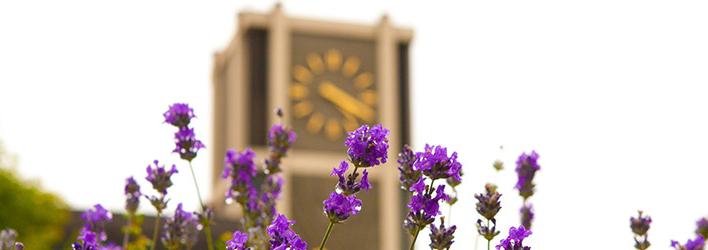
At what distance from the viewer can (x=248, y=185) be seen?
287cm

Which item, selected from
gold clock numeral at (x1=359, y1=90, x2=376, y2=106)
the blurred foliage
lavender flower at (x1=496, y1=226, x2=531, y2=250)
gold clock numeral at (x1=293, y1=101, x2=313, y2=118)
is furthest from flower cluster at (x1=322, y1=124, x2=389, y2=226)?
gold clock numeral at (x1=359, y1=90, x2=376, y2=106)

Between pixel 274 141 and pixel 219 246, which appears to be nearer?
pixel 219 246

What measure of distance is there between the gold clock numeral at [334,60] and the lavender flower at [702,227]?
85.3 feet

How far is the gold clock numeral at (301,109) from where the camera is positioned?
27.6 metres

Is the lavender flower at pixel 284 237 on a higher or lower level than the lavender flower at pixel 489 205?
lower

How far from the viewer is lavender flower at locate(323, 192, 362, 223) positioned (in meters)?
1.92

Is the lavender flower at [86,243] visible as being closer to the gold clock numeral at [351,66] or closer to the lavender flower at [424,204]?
the lavender flower at [424,204]

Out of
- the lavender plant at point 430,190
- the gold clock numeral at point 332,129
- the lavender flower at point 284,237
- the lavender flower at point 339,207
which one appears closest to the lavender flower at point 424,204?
the lavender plant at point 430,190

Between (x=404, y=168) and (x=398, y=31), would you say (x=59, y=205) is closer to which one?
(x=398, y=31)

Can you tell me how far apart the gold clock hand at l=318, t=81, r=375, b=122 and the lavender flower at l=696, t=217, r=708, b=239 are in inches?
993

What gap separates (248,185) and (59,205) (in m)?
17.0

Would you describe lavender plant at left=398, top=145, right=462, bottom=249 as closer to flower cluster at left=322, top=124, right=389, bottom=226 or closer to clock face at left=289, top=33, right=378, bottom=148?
flower cluster at left=322, top=124, right=389, bottom=226

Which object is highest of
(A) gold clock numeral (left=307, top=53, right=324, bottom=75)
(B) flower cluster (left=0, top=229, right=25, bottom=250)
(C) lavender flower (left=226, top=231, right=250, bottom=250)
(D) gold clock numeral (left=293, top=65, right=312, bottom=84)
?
(A) gold clock numeral (left=307, top=53, right=324, bottom=75)

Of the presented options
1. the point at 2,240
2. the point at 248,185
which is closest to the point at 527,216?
the point at 248,185
